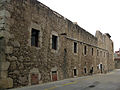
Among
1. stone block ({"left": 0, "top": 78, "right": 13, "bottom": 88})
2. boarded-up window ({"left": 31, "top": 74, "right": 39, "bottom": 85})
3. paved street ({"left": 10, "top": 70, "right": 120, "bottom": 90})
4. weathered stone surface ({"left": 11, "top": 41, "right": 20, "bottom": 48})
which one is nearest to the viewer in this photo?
stone block ({"left": 0, "top": 78, "right": 13, "bottom": 88})

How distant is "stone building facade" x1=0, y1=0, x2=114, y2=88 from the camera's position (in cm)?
803

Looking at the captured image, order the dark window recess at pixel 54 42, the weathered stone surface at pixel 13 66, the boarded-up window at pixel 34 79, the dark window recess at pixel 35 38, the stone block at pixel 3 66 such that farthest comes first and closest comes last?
the dark window recess at pixel 54 42
the dark window recess at pixel 35 38
the boarded-up window at pixel 34 79
the weathered stone surface at pixel 13 66
the stone block at pixel 3 66

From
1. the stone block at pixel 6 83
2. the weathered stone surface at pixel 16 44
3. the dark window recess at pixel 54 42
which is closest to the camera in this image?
the stone block at pixel 6 83

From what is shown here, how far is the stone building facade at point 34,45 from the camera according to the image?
803 cm

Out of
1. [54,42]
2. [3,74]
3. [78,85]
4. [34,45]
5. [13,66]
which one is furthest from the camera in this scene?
[54,42]

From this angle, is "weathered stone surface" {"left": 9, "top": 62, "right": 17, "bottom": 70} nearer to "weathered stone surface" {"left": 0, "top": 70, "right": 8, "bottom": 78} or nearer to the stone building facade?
the stone building facade

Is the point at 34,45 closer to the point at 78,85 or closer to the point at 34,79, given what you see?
the point at 34,79

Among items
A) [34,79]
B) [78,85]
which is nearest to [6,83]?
[34,79]

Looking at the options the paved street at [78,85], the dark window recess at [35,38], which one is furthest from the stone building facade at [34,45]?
the paved street at [78,85]

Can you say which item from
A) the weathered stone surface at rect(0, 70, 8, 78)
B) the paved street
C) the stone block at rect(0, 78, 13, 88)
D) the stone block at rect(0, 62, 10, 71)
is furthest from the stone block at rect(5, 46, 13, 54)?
the paved street

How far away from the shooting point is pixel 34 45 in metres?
10.5

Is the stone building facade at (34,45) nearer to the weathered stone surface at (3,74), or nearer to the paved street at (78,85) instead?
the weathered stone surface at (3,74)

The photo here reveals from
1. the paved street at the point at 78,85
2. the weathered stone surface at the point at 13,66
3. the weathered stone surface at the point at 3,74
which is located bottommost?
the paved street at the point at 78,85

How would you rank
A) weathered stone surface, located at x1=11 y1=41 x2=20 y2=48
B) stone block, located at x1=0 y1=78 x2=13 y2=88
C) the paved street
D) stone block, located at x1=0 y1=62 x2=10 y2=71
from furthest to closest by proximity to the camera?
the paved street
weathered stone surface, located at x1=11 y1=41 x2=20 y2=48
stone block, located at x1=0 y1=62 x2=10 y2=71
stone block, located at x1=0 y1=78 x2=13 y2=88
